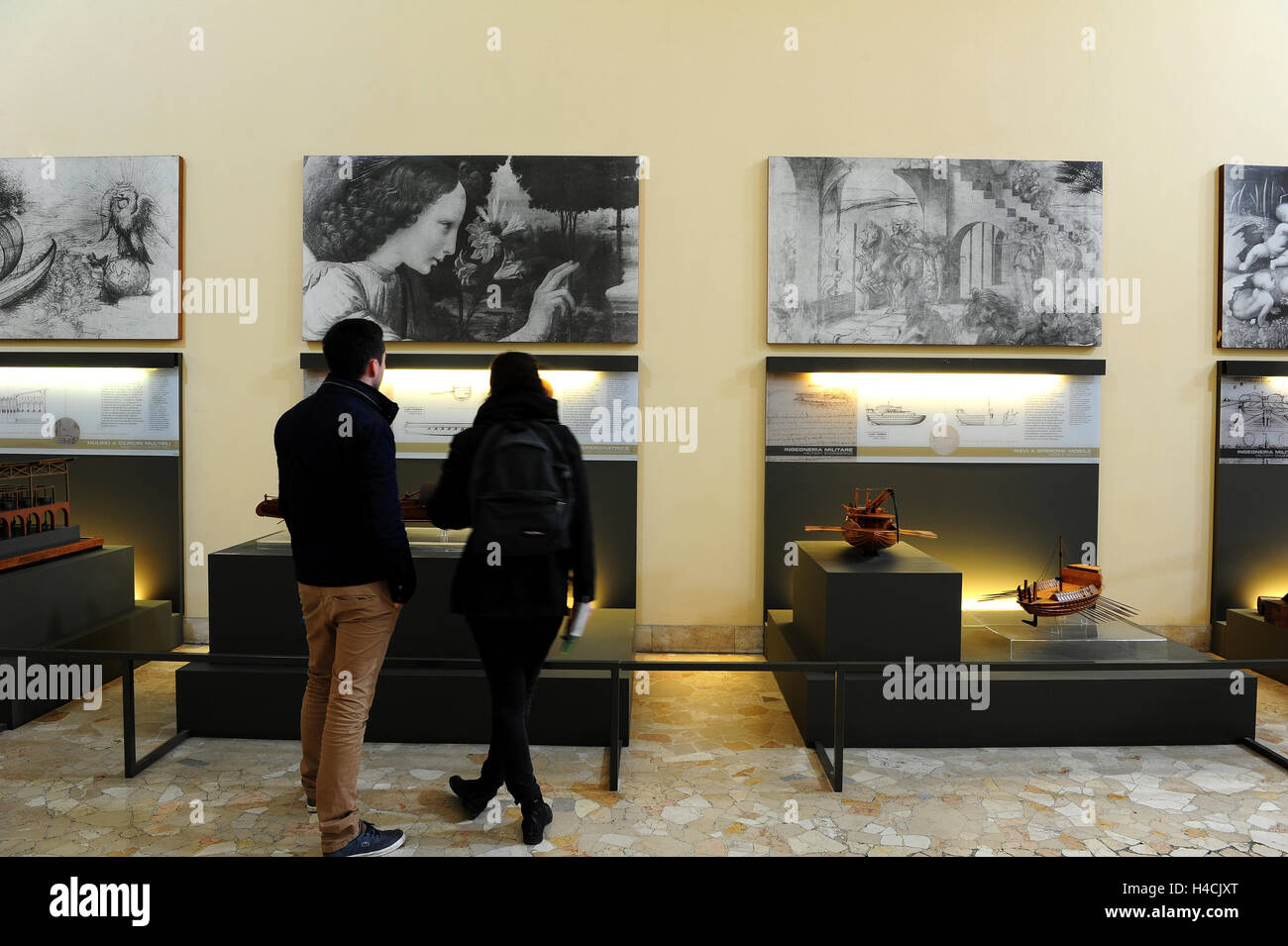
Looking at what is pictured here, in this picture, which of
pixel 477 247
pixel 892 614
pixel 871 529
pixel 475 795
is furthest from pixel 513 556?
pixel 477 247

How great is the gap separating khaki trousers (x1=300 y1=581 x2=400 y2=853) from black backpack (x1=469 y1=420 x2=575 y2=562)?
1.61 feet

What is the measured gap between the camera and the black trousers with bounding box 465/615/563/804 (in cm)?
306

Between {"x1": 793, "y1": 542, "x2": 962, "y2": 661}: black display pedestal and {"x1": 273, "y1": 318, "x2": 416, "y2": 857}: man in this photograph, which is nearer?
{"x1": 273, "y1": 318, "x2": 416, "y2": 857}: man

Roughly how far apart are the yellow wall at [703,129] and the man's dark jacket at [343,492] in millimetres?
3464

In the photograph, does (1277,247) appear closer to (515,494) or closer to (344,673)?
(515,494)

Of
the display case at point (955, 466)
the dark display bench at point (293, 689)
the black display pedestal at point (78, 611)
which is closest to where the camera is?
the dark display bench at point (293, 689)

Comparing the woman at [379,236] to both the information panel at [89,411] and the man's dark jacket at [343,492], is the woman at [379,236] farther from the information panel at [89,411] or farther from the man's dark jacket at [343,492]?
the man's dark jacket at [343,492]

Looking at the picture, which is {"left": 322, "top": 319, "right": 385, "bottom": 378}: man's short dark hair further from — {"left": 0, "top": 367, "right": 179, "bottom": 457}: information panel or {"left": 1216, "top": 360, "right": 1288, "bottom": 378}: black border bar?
{"left": 1216, "top": 360, "right": 1288, "bottom": 378}: black border bar

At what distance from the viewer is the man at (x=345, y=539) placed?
116 inches

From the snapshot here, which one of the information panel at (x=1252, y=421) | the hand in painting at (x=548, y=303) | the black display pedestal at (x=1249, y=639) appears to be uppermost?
the hand in painting at (x=548, y=303)

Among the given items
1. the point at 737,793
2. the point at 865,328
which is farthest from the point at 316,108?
the point at 737,793

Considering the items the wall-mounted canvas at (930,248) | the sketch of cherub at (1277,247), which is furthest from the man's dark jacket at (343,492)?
the sketch of cherub at (1277,247)

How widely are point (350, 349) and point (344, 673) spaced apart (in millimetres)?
1251

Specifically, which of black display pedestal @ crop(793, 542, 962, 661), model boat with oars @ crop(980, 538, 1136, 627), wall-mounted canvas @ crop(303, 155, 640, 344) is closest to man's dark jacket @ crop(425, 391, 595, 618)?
black display pedestal @ crop(793, 542, 962, 661)
